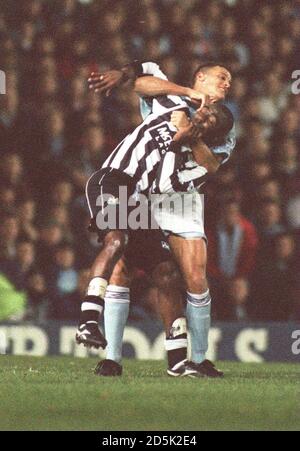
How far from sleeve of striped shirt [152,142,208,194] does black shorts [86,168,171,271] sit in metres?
0.16

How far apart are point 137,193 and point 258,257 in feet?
10.8

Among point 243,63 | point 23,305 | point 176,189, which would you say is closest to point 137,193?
point 176,189

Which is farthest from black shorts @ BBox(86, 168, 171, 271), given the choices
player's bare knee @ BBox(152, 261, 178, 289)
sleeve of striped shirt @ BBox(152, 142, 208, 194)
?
sleeve of striped shirt @ BBox(152, 142, 208, 194)

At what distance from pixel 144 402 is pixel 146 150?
1781 millimetres

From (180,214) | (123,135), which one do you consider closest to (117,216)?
(180,214)

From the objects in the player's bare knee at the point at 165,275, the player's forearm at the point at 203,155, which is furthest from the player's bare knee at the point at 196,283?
the player's forearm at the point at 203,155

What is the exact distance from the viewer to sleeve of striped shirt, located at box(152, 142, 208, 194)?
7.65m

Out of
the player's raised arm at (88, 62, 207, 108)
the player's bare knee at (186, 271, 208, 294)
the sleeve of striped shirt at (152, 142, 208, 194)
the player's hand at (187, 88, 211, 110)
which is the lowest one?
the player's bare knee at (186, 271, 208, 294)

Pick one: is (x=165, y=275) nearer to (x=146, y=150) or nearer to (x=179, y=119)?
(x=146, y=150)

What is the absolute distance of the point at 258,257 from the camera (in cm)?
1078

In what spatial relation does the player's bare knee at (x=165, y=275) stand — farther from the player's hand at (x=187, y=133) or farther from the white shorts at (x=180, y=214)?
the player's hand at (x=187, y=133)

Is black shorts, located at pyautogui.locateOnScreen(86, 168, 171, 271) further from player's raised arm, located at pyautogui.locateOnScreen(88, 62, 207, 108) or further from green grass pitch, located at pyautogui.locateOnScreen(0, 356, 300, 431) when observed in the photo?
green grass pitch, located at pyautogui.locateOnScreen(0, 356, 300, 431)

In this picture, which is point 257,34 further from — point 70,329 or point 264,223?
point 70,329

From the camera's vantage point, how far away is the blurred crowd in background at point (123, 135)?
10648mm
